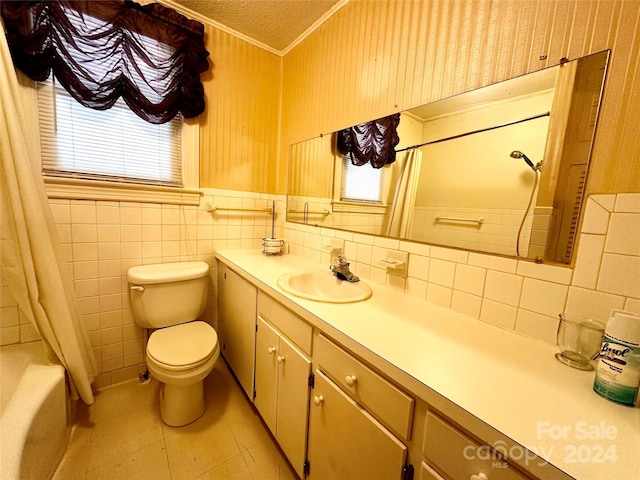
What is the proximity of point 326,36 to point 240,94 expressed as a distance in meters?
0.72

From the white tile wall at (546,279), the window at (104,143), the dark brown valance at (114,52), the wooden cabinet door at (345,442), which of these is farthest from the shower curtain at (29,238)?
the white tile wall at (546,279)

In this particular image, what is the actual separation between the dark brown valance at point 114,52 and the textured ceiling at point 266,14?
0.14 metres

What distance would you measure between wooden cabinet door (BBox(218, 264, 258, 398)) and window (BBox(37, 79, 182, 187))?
2.62 feet

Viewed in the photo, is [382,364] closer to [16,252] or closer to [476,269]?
[476,269]

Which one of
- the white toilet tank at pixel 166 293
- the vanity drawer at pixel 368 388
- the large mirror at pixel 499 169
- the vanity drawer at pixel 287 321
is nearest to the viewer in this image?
the vanity drawer at pixel 368 388

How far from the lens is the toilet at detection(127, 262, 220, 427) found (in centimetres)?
129

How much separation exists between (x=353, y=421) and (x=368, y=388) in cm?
15

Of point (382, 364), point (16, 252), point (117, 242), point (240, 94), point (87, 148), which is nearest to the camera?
point (382, 364)

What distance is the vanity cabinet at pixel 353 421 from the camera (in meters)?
0.67

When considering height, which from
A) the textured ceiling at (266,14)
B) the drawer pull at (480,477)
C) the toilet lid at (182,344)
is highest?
the textured ceiling at (266,14)

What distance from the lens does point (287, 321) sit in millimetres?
1088

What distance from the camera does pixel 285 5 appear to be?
1.55 metres

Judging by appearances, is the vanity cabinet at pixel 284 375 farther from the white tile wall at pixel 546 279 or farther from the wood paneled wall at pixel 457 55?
the wood paneled wall at pixel 457 55

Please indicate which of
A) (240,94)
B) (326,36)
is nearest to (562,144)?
(326,36)
